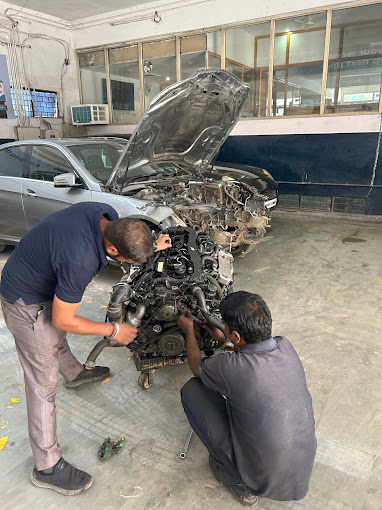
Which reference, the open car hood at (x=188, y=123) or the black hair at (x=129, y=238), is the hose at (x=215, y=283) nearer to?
the black hair at (x=129, y=238)

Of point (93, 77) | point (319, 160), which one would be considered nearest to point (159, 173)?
point (319, 160)

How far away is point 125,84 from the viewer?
9547 mm

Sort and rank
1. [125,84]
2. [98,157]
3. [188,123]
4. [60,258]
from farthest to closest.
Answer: [125,84] < [98,157] < [188,123] < [60,258]

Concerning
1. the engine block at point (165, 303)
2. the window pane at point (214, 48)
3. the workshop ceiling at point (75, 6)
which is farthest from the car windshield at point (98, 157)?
the workshop ceiling at point (75, 6)

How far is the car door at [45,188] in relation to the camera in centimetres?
417

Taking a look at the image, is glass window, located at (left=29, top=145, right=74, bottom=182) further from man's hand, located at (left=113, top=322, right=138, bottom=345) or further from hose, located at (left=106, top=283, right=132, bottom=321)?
man's hand, located at (left=113, top=322, right=138, bottom=345)

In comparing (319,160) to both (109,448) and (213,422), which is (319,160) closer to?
(213,422)

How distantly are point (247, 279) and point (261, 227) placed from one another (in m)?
0.80

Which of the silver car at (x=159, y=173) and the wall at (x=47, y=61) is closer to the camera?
the silver car at (x=159, y=173)

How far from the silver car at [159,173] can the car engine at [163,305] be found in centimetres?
129

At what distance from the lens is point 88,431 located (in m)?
2.25

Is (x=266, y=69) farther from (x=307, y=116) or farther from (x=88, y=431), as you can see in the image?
(x=88, y=431)

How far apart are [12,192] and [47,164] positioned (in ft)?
2.16

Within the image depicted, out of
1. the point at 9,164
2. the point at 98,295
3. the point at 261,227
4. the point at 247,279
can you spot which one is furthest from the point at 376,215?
the point at 9,164
